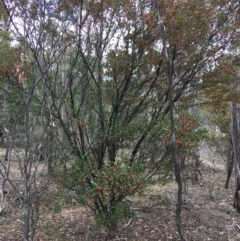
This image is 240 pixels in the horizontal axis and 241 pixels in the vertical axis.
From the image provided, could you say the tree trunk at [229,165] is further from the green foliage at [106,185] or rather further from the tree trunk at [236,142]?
the green foliage at [106,185]

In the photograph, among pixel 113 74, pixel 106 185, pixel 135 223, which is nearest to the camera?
pixel 106 185

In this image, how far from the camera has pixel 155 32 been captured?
166 inches

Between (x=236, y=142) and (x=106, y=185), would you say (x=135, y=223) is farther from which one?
(x=236, y=142)

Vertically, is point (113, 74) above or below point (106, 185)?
above

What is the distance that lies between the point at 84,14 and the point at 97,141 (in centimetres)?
166

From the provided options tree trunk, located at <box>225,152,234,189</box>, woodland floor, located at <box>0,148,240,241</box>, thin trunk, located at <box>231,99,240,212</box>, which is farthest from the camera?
tree trunk, located at <box>225,152,234,189</box>

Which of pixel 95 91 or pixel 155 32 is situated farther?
pixel 95 91

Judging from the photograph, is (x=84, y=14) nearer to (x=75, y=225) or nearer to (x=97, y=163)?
(x=97, y=163)

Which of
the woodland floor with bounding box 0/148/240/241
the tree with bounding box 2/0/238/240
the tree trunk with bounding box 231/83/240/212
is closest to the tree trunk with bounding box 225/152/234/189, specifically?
the tree trunk with bounding box 231/83/240/212

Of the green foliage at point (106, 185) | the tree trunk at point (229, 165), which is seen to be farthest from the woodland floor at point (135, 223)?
the tree trunk at point (229, 165)

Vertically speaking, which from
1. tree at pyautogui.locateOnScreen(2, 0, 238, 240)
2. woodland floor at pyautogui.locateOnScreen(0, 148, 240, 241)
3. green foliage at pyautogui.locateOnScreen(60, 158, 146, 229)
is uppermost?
tree at pyautogui.locateOnScreen(2, 0, 238, 240)

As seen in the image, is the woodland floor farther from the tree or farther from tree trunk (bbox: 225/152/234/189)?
tree trunk (bbox: 225/152/234/189)

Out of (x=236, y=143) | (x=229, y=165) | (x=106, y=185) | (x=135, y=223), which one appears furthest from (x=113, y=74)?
(x=229, y=165)

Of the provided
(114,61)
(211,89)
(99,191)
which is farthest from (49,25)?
(211,89)
